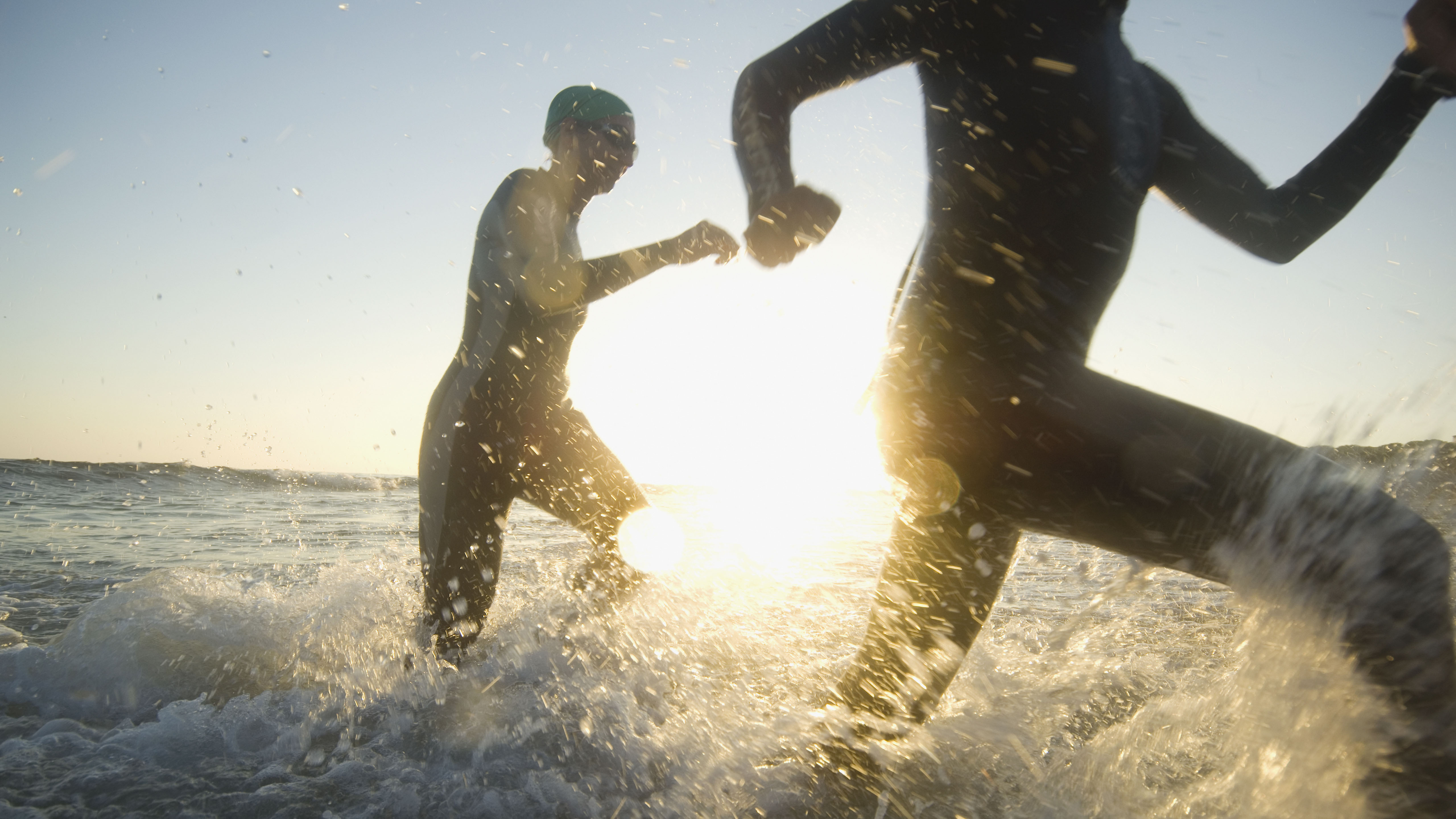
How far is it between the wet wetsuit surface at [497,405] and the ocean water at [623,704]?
281mm

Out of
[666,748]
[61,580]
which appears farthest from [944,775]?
[61,580]

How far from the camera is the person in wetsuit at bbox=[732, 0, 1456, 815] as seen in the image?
0.78 m

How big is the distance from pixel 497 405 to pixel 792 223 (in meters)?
1.60

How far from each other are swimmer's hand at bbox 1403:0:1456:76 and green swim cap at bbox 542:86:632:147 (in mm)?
2071

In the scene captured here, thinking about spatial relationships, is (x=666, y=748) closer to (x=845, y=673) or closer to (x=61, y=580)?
(x=845, y=673)

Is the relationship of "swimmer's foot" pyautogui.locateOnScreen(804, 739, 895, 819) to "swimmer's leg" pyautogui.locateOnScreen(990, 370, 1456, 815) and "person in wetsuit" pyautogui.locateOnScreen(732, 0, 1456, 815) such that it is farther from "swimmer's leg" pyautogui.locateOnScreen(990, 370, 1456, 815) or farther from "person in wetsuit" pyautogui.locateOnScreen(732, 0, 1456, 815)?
"swimmer's leg" pyautogui.locateOnScreen(990, 370, 1456, 815)

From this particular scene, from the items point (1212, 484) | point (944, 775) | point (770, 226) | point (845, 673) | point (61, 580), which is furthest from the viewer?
point (61, 580)

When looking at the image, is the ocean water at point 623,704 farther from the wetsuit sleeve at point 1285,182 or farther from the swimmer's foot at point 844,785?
the wetsuit sleeve at point 1285,182

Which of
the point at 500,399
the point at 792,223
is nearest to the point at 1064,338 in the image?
the point at 792,223

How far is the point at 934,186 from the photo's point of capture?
1018 millimetres

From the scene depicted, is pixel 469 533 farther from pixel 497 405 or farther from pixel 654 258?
pixel 654 258

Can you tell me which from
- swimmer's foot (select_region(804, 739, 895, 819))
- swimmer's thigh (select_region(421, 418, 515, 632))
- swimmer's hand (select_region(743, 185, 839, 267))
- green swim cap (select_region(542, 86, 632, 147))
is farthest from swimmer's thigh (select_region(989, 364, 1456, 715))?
green swim cap (select_region(542, 86, 632, 147))

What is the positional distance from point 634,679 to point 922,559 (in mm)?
1220

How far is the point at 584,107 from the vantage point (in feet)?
7.87
